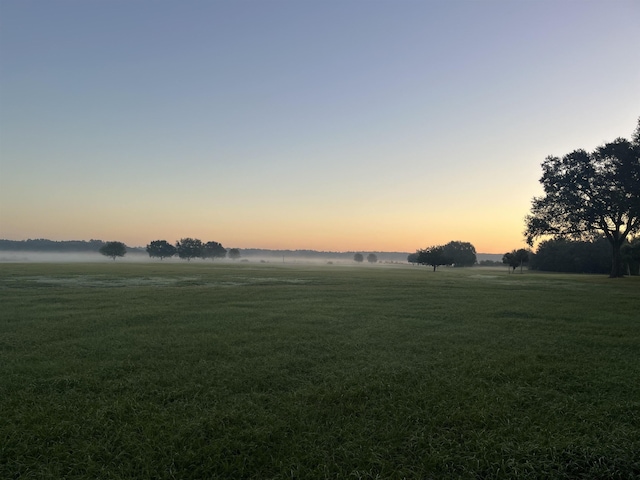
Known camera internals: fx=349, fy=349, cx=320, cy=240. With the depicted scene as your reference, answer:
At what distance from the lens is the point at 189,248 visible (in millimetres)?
143000

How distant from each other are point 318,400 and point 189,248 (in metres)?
147

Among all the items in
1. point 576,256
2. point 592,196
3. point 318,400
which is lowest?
point 318,400

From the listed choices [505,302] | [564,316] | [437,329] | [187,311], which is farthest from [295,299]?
[564,316]

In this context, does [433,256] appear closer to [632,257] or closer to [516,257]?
[516,257]

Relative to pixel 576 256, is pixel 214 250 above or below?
above

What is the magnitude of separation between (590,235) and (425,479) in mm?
49189

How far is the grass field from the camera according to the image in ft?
14.0

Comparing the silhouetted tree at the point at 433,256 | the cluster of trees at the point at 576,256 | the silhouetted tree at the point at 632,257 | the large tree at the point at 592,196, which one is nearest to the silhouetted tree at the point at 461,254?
the cluster of trees at the point at 576,256

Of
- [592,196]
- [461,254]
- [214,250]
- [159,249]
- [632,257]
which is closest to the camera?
[592,196]

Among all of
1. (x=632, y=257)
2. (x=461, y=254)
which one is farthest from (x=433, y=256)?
(x=461, y=254)

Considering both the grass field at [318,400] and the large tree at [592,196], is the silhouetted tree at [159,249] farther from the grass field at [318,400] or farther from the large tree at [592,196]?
the grass field at [318,400]

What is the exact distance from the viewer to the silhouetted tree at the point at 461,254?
397ft

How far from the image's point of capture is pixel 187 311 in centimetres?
1538

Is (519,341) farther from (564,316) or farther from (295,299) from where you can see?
(295,299)
